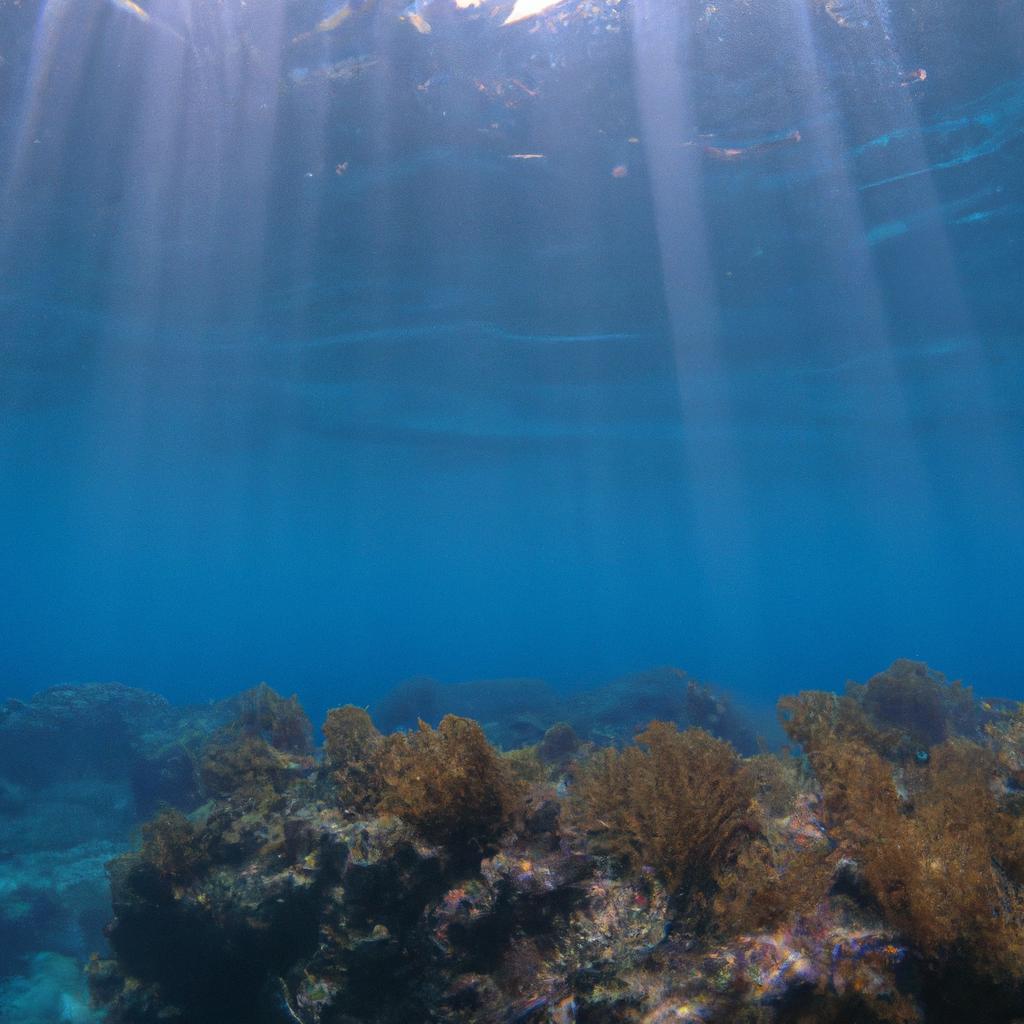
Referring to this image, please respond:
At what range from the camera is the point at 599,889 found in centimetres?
355

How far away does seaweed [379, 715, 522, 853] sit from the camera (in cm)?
387

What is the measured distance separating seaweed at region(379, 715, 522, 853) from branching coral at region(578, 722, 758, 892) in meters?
0.55

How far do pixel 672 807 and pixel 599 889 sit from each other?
601mm

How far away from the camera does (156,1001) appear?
558cm

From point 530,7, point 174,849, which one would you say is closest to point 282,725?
point 174,849

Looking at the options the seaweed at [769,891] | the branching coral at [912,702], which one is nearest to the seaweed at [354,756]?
the seaweed at [769,891]

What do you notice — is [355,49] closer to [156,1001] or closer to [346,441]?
[156,1001]

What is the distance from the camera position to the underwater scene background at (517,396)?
340cm

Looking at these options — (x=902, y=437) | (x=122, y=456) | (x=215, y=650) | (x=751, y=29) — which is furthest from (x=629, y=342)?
(x=215, y=650)

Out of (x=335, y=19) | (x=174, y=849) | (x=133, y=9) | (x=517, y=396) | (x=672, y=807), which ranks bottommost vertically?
(x=174, y=849)

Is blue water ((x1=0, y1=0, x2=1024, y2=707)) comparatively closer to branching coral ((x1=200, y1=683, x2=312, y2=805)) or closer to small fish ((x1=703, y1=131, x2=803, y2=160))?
small fish ((x1=703, y1=131, x2=803, y2=160))

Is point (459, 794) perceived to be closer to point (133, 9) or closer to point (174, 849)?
point (174, 849)

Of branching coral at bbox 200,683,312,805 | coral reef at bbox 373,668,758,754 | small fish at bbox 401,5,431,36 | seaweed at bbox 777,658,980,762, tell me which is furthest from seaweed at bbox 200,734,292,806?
small fish at bbox 401,5,431,36

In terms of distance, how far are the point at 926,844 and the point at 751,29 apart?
35.5ft
